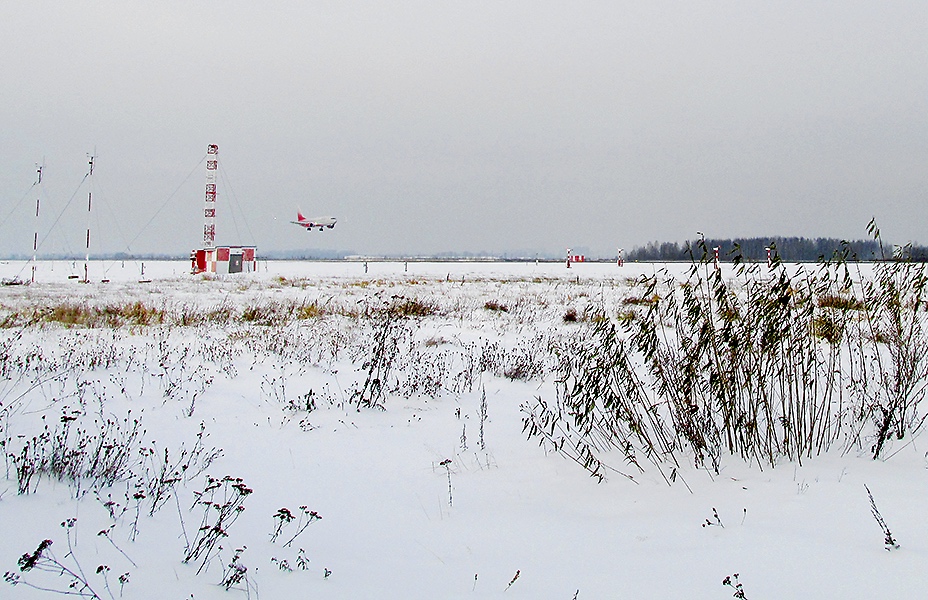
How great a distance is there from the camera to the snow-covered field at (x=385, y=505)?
9.50ft

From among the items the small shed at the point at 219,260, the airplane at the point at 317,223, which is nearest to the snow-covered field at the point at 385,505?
the small shed at the point at 219,260

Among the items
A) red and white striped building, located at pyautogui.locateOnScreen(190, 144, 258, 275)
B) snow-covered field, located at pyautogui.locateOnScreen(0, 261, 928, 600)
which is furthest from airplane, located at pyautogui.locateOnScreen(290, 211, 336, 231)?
snow-covered field, located at pyautogui.locateOnScreen(0, 261, 928, 600)

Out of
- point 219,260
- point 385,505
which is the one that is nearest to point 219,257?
point 219,260

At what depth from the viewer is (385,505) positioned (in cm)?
418

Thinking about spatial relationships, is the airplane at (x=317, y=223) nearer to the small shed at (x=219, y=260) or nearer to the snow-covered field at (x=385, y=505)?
the small shed at (x=219, y=260)

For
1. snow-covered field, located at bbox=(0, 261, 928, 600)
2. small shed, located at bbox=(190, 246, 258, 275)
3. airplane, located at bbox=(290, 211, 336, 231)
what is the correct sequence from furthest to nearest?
airplane, located at bbox=(290, 211, 336, 231)
small shed, located at bbox=(190, 246, 258, 275)
snow-covered field, located at bbox=(0, 261, 928, 600)

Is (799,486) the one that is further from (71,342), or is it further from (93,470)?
(71,342)

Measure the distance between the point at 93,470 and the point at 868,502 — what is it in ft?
17.0

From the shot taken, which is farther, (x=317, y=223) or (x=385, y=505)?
(x=317, y=223)

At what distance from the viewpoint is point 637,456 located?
4824 millimetres

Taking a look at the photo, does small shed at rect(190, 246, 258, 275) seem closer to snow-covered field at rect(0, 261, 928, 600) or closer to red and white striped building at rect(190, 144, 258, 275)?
red and white striped building at rect(190, 144, 258, 275)

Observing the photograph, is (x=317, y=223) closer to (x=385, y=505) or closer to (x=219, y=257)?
(x=219, y=257)

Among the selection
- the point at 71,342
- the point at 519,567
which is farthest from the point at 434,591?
the point at 71,342

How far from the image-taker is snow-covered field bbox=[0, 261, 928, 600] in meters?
2.90
